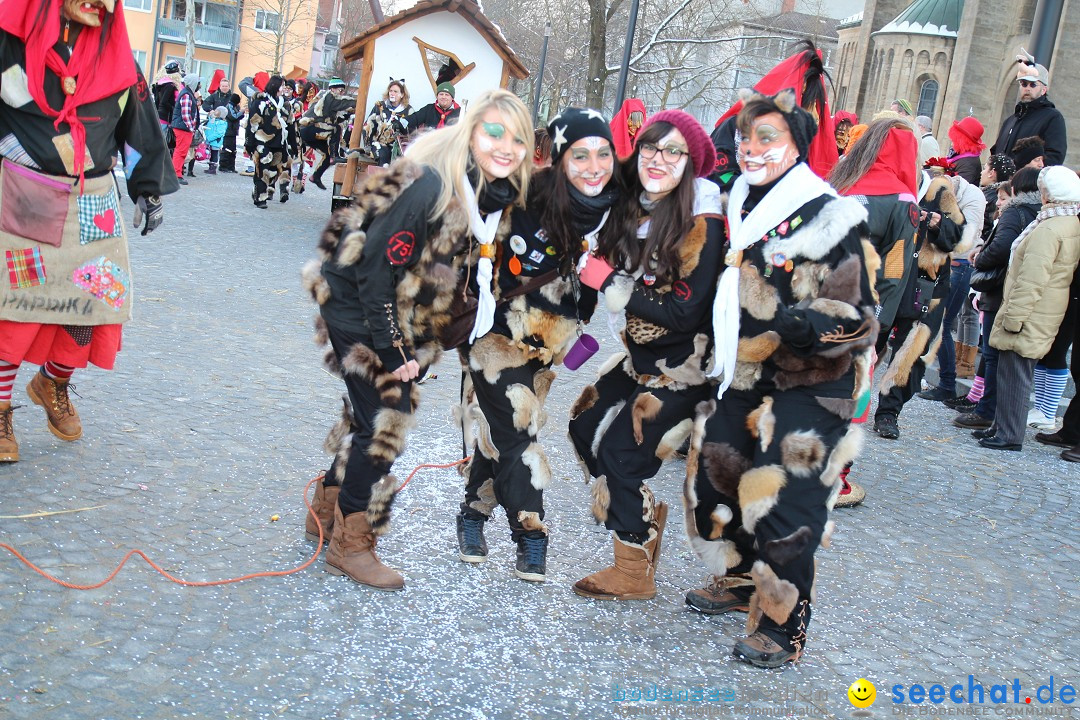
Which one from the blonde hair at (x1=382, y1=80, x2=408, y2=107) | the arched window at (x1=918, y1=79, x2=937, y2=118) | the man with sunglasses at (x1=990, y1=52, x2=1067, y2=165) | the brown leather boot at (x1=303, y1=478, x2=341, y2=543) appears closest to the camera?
the brown leather boot at (x1=303, y1=478, x2=341, y2=543)

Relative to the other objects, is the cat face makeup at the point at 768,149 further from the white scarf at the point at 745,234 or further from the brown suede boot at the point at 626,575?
the brown suede boot at the point at 626,575

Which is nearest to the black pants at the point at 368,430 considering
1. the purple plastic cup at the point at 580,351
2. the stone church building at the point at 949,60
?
the purple plastic cup at the point at 580,351

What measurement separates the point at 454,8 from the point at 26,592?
36.1ft

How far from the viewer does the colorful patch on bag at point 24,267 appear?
4.55 metres

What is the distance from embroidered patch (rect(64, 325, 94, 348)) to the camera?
4.80m

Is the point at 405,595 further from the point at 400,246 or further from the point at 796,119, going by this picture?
the point at 796,119

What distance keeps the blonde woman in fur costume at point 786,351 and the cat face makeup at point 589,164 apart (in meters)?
0.50

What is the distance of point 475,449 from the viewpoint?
4395 millimetres

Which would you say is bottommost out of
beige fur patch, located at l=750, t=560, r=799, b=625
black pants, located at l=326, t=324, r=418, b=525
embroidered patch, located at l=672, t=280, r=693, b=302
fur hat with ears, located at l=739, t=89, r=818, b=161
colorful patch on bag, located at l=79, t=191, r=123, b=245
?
beige fur patch, located at l=750, t=560, r=799, b=625

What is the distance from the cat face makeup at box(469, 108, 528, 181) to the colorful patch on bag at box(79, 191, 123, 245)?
199 centimetres

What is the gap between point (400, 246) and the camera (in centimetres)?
→ 374

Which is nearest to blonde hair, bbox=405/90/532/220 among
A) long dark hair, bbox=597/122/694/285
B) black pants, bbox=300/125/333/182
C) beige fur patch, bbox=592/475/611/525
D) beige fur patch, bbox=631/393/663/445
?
long dark hair, bbox=597/122/694/285

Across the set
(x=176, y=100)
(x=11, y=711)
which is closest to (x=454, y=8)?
(x=176, y=100)

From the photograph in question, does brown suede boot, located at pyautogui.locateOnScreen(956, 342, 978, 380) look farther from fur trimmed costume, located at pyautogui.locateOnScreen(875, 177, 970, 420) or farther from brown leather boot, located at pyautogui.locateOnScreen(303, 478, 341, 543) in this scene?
brown leather boot, located at pyautogui.locateOnScreen(303, 478, 341, 543)
